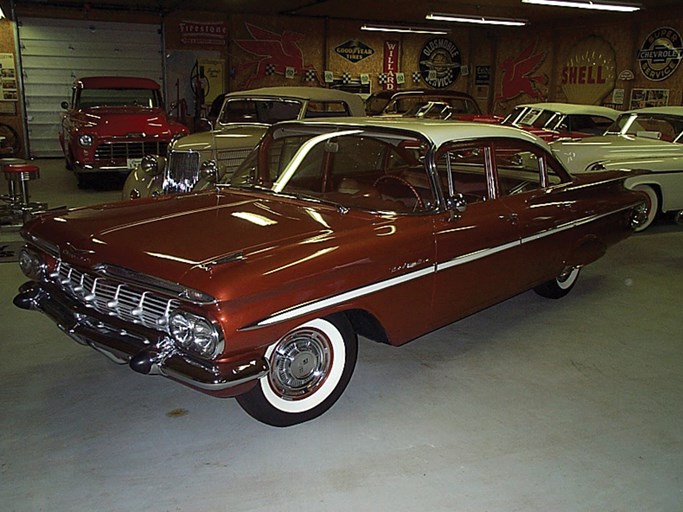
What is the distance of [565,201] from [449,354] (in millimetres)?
1372

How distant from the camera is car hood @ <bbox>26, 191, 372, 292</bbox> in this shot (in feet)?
9.00

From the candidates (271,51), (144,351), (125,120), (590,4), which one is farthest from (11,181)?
(590,4)

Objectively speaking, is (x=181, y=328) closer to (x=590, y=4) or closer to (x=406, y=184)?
(x=406, y=184)

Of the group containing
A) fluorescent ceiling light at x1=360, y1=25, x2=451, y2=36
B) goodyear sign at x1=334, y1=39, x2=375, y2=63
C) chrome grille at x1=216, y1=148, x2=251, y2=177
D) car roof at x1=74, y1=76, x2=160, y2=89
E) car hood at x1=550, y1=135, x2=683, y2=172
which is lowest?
chrome grille at x1=216, y1=148, x2=251, y2=177

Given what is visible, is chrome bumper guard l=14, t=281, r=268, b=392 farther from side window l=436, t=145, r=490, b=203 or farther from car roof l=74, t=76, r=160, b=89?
car roof l=74, t=76, r=160, b=89

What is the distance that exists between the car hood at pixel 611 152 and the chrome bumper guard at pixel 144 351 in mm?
5906

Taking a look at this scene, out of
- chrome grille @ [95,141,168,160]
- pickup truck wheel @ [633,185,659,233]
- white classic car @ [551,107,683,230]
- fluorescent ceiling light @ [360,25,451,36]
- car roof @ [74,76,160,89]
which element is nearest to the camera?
white classic car @ [551,107,683,230]

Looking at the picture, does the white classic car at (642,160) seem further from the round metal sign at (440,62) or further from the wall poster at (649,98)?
the round metal sign at (440,62)

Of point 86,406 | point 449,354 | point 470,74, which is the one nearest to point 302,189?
point 449,354

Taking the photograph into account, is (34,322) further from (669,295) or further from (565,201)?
(669,295)

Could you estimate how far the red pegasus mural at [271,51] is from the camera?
15.6 meters

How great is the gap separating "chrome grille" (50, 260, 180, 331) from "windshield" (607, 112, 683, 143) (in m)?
7.85

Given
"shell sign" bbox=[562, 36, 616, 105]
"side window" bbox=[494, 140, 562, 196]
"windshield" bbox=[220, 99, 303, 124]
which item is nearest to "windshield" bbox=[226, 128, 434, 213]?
"side window" bbox=[494, 140, 562, 196]

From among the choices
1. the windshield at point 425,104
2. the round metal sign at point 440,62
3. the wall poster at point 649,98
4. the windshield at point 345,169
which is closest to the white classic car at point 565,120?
the windshield at point 425,104
